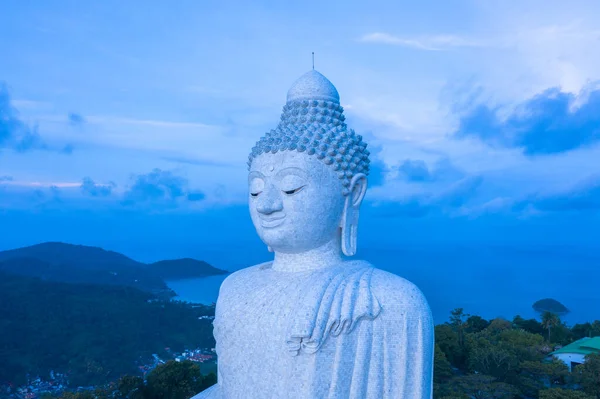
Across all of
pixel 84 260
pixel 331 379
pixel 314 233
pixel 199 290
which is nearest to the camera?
pixel 331 379

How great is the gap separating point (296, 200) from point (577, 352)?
61.6 ft

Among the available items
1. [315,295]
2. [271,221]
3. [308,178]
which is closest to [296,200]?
[308,178]

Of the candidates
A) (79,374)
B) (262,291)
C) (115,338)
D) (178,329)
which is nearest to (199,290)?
(178,329)

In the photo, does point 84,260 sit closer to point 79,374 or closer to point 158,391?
point 79,374

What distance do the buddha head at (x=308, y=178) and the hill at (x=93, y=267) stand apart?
22.5m

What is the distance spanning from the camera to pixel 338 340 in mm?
4383

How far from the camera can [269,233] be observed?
492 cm

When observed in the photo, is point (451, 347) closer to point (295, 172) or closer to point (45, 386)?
point (45, 386)

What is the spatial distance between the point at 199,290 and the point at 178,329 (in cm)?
215

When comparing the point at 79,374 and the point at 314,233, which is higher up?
the point at 314,233

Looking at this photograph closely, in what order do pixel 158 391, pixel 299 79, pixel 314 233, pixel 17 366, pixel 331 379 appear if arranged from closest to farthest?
1. pixel 331 379
2. pixel 314 233
3. pixel 299 79
4. pixel 158 391
5. pixel 17 366

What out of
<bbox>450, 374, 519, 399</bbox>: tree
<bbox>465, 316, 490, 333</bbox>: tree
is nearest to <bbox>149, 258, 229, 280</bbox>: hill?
<bbox>465, 316, 490, 333</bbox>: tree

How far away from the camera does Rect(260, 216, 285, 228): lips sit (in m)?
4.85

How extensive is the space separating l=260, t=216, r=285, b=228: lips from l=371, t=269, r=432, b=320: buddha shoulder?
109 centimetres
